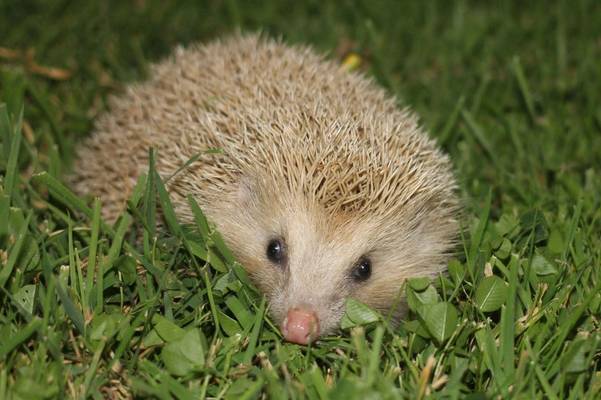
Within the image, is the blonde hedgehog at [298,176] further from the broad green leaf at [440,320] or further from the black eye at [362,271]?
the broad green leaf at [440,320]

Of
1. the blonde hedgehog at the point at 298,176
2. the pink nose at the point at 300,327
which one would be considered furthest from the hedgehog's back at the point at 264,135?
the pink nose at the point at 300,327

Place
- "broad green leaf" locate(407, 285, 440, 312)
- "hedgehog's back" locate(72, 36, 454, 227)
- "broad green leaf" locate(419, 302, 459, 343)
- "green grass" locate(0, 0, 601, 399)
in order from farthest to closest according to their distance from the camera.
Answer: "hedgehog's back" locate(72, 36, 454, 227)
"broad green leaf" locate(407, 285, 440, 312)
"broad green leaf" locate(419, 302, 459, 343)
"green grass" locate(0, 0, 601, 399)

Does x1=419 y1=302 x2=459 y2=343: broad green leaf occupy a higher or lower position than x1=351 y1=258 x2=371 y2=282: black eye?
higher

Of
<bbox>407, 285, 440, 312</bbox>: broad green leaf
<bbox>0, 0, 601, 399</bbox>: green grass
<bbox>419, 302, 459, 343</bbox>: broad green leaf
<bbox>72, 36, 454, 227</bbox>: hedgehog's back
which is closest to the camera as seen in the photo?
<bbox>0, 0, 601, 399</bbox>: green grass

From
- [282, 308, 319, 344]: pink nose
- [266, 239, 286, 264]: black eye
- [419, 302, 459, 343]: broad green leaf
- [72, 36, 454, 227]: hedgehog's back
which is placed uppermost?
[72, 36, 454, 227]: hedgehog's back

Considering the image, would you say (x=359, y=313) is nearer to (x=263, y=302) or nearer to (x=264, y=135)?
(x=263, y=302)

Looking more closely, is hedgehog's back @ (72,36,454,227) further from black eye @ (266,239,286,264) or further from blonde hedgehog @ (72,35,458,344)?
black eye @ (266,239,286,264)

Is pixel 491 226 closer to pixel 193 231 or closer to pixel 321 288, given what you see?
pixel 321 288

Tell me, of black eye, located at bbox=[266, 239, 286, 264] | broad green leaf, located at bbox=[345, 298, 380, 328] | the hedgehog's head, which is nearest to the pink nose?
the hedgehog's head

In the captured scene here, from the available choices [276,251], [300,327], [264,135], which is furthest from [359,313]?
[264,135]
